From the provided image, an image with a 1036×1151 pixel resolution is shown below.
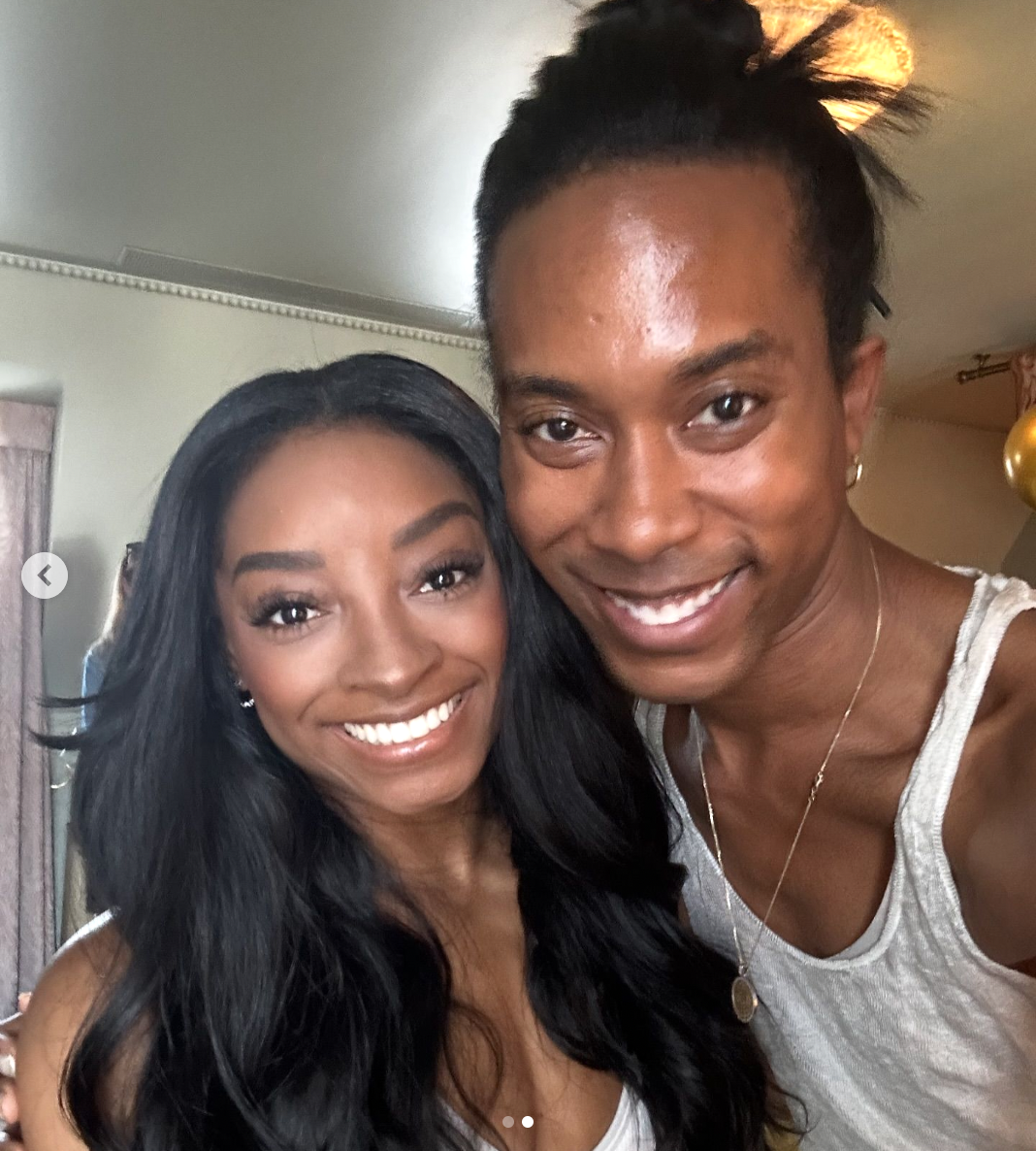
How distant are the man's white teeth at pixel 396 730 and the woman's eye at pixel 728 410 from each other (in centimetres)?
43

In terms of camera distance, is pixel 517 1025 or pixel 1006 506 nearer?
pixel 517 1025

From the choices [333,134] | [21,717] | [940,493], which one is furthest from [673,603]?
[940,493]

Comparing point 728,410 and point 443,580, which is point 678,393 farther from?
point 443,580

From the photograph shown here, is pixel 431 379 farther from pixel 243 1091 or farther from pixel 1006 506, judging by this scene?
pixel 1006 506

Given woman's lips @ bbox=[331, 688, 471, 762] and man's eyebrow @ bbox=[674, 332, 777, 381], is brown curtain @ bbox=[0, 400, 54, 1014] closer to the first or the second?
woman's lips @ bbox=[331, 688, 471, 762]

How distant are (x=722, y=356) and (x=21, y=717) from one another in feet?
8.43

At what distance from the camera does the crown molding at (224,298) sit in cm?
267

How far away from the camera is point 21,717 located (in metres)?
2.65

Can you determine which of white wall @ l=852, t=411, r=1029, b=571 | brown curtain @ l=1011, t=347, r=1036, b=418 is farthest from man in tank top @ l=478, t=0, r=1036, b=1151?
white wall @ l=852, t=411, r=1029, b=571

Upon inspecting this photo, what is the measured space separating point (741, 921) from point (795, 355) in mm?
649

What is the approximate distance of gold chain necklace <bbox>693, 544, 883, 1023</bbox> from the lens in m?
0.92

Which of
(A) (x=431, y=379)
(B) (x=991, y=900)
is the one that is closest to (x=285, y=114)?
(A) (x=431, y=379)

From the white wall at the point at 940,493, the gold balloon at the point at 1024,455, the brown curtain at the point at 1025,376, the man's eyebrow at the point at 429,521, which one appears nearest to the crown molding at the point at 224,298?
the gold balloon at the point at 1024,455

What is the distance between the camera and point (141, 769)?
101cm
